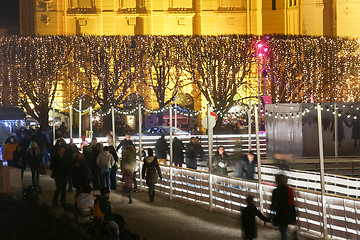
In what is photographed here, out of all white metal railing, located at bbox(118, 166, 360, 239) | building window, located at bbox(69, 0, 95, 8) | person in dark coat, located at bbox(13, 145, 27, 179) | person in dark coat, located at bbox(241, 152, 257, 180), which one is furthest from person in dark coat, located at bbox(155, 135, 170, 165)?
building window, located at bbox(69, 0, 95, 8)

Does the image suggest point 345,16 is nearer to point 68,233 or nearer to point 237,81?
point 237,81

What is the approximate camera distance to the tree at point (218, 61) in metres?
52.2

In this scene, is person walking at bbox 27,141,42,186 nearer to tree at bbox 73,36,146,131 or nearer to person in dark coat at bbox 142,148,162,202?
person in dark coat at bbox 142,148,162,202

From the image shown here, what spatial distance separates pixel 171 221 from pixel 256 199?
204cm

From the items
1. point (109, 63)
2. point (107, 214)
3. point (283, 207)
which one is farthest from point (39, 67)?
point (283, 207)

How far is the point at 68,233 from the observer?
1146 cm

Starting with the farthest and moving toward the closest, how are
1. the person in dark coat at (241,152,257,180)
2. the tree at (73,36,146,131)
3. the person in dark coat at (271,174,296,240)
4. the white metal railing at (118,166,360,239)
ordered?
the tree at (73,36,146,131)
the person in dark coat at (241,152,257,180)
the white metal railing at (118,166,360,239)
the person in dark coat at (271,174,296,240)

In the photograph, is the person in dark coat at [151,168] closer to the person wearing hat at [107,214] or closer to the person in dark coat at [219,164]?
the person in dark coat at [219,164]

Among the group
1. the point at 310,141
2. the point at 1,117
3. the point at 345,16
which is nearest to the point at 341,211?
the point at 310,141

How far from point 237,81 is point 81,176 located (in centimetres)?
3437

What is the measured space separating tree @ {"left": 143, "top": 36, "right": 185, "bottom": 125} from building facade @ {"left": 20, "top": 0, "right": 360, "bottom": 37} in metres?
12.8

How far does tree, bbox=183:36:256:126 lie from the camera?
171 feet

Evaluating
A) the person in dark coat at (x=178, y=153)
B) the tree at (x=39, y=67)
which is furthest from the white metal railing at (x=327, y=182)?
the tree at (x=39, y=67)

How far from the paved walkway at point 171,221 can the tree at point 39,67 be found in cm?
2898
